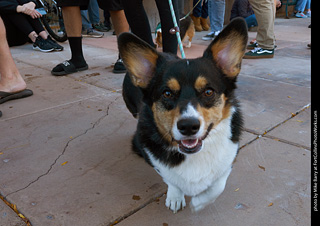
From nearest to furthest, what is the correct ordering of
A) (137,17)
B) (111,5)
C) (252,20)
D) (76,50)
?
(137,17) → (111,5) → (76,50) → (252,20)

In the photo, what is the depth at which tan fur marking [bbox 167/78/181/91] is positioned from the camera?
1824mm

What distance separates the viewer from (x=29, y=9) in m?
6.37

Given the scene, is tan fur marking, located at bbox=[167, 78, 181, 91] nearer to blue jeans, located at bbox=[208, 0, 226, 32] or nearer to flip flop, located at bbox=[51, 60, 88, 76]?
flip flop, located at bbox=[51, 60, 88, 76]

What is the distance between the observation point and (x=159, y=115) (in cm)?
190

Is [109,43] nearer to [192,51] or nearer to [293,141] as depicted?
[192,51]

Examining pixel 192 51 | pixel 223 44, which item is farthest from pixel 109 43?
pixel 223 44

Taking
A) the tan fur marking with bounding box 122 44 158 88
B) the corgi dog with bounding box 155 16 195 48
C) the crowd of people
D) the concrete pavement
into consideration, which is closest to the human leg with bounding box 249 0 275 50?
the crowd of people

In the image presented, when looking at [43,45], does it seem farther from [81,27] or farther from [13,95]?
[13,95]

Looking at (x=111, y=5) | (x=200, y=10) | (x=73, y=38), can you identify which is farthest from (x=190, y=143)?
(x=200, y=10)

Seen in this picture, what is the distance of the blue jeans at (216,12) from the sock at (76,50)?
4181 millimetres

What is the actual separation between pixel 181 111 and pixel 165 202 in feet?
2.15

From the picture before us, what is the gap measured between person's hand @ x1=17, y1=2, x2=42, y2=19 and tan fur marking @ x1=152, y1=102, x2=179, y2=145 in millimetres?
5646

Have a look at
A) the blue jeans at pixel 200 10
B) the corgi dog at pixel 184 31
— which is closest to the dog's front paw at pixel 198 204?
the corgi dog at pixel 184 31

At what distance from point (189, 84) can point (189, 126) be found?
12.4 inches
